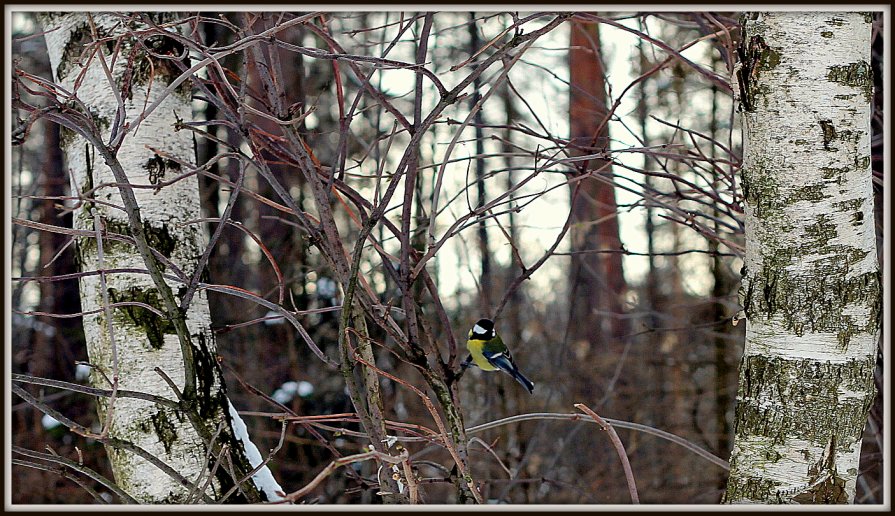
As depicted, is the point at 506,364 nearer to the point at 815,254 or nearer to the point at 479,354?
the point at 479,354

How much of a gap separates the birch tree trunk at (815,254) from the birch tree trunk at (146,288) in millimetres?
1063

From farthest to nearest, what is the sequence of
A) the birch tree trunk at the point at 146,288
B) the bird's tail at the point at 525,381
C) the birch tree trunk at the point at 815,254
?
the bird's tail at the point at 525,381
the birch tree trunk at the point at 146,288
the birch tree trunk at the point at 815,254

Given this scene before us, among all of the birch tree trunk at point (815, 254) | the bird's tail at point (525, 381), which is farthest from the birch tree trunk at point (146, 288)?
the birch tree trunk at point (815, 254)

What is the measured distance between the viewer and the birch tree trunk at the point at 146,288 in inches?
61.1

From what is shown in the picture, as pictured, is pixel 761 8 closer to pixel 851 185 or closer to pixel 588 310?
pixel 851 185

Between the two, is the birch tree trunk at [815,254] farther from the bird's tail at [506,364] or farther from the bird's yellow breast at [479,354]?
the bird's yellow breast at [479,354]

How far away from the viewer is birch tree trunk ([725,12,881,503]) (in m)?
1.20

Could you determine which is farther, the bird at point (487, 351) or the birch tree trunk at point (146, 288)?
the bird at point (487, 351)

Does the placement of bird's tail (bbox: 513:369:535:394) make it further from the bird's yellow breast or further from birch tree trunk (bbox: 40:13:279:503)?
birch tree trunk (bbox: 40:13:279:503)

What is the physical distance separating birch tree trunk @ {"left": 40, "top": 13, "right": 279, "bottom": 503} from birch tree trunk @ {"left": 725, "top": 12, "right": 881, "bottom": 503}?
106cm

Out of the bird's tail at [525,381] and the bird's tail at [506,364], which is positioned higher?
the bird's tail at [506,364]

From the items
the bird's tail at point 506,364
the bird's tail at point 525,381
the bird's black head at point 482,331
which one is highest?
the bird's black head at point 482,331

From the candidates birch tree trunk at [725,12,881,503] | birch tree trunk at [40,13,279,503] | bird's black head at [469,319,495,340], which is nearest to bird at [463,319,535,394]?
bird's black head at [469,319,495,340]

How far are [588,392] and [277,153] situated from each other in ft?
15.6
